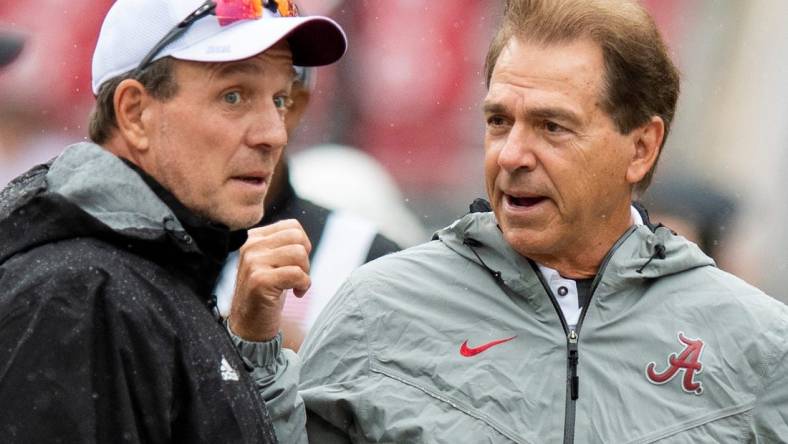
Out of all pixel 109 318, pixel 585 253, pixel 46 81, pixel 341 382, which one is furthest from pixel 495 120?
pixel 46 81

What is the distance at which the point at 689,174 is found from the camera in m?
5.23

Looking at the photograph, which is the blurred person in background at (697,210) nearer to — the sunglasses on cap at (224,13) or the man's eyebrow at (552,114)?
the man's eyebrow at (552,114)

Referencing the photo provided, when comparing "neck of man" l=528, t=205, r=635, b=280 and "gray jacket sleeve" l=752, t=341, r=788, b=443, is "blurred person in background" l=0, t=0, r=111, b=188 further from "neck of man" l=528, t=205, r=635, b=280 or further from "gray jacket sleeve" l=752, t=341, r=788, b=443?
"gray jacket sleeve" l=752, t=341, r=788, b=443

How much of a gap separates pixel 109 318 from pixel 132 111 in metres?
0.43

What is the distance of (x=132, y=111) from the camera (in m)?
2.36

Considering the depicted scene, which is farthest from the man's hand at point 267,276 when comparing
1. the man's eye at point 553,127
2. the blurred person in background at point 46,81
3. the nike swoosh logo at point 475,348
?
the blurred person in background at point 46,81

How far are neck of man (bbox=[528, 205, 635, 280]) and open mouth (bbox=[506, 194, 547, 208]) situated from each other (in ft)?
0.39

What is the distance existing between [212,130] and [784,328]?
1.48 m

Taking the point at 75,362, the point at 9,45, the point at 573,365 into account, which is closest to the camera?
the point at 75,362

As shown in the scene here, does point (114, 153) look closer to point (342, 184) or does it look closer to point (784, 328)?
point (784, 328)

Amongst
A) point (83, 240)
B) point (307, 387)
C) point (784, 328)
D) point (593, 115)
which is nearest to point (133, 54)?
point (83, 240)

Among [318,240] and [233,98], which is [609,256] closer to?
[233,98]

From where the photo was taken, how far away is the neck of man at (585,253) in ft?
10.6

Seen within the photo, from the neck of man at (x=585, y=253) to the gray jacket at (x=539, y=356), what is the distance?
0.05m
